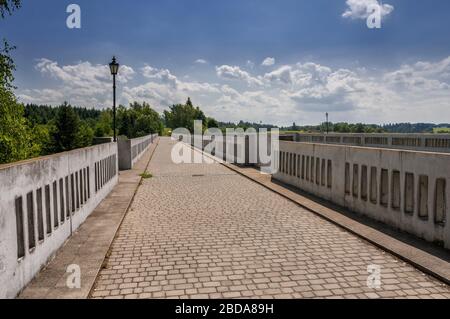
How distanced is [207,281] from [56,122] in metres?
75.0

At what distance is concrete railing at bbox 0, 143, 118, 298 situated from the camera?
402 centimetres

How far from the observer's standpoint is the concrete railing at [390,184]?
5930 mm

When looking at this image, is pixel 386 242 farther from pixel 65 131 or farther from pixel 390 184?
pixel 65 131

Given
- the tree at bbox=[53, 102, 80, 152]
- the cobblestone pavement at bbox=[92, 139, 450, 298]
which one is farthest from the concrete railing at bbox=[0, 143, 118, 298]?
the tree at bbox=[53, 102, 80, 152]

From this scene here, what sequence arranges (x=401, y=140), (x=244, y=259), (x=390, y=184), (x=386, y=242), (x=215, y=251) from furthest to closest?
(x=401, y=140), (x=390, y=184), (x=386, y=242), (x=215, y=251), (x=244, y=259)

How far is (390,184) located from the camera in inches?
279

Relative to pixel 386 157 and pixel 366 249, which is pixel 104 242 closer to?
pixel 366 249

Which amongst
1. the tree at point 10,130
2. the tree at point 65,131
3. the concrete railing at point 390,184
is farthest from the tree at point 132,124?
the concrete railing at point 390,184

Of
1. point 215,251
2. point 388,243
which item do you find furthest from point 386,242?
point 215,251

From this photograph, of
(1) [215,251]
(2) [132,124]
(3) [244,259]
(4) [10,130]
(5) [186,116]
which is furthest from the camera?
(5) [186,116]

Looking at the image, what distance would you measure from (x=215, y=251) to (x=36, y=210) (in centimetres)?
280

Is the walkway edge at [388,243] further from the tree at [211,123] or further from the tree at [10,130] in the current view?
the tree at [211,123]

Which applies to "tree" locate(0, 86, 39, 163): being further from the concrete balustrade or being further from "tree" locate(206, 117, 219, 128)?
"tree" locate(206, 117, 219, 128)
